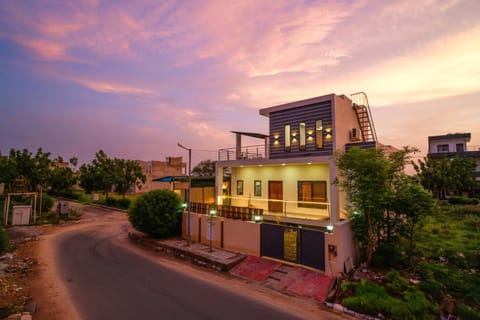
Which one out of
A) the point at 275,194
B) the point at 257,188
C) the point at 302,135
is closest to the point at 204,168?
the point at 257,188

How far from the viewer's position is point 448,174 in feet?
85.4

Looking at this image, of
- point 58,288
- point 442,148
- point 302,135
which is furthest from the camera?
point 442,148

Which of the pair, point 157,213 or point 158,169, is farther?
point 158,169

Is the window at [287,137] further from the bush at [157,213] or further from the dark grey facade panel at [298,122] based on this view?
the bush at [157,213]

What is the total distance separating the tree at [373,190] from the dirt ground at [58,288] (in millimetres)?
4408

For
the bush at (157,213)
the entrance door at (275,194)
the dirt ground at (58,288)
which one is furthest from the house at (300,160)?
the dirt ground at (58,288)

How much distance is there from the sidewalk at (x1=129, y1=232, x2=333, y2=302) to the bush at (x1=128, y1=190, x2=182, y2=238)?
3.97 feet

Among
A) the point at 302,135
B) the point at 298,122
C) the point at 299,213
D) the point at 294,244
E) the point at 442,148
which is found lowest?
the point at 294,244

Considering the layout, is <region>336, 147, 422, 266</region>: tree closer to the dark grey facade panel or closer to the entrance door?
the dark grey facade panel

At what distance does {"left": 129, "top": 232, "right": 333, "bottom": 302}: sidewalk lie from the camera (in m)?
8.41

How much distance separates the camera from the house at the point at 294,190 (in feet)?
32.2

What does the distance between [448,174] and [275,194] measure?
2344 centimetres

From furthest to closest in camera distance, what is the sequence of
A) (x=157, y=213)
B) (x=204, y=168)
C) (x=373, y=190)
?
(x=204, y=168) < (x=157, y=213) < (x=373, y=190)

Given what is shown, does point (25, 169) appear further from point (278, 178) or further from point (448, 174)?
point (448, 174)
